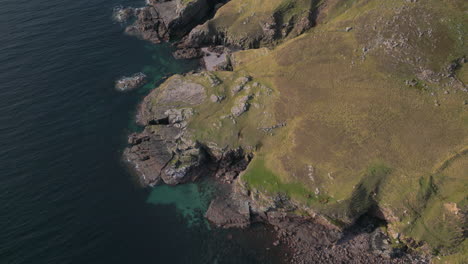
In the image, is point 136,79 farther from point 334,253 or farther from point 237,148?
point 334,253

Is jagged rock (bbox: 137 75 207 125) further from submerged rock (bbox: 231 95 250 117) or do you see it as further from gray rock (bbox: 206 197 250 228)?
gray rock (bbox: 206 197 250 228)

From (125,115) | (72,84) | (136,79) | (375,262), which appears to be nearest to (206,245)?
(375,262)

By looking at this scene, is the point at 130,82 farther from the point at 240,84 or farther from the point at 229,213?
the point at 229,213

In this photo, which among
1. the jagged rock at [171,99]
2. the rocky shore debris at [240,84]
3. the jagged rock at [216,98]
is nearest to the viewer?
the jagged rock at [216,98]

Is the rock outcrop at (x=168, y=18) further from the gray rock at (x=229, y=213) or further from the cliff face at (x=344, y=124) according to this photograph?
the gray rock at (x=229, y=213)

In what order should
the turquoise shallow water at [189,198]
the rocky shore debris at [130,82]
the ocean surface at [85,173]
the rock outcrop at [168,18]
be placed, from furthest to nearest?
the rock outcrop at [168,18] → the rocky shore debris at [130,82] → the turquoise shallow water at [189,198] → the ocean surface at [85,173]

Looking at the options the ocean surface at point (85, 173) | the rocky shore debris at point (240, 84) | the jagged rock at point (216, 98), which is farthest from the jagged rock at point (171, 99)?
the rocky shore debris at point (240, 84)

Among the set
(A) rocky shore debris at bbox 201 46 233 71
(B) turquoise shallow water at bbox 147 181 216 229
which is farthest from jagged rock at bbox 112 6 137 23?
(B) turquoise shallow water at bbox 147 181 216 229

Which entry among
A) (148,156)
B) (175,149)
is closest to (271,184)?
(175,149)
